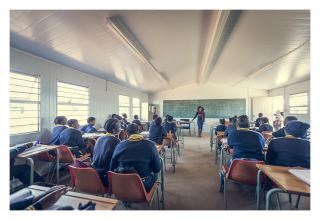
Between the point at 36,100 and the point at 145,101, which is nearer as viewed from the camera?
the point at 36,100

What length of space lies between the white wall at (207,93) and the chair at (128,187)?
26.3 feet

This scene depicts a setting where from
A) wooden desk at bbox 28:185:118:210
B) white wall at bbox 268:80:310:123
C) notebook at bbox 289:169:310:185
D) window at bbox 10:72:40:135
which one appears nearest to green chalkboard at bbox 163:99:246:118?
white wall at bbox 268:80:310:123

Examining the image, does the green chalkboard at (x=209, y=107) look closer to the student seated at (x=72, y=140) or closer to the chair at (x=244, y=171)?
the student seated at (x=72, y=140)

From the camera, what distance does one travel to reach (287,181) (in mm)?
1167

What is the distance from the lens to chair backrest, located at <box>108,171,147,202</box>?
1.44 metres

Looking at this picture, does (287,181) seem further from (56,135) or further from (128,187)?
→ (56,135)

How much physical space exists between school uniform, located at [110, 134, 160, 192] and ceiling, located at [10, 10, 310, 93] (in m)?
1.28

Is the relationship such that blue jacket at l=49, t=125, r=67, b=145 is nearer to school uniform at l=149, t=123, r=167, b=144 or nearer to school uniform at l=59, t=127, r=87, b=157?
school uniform at l=59, t=127, r=87, b=157
